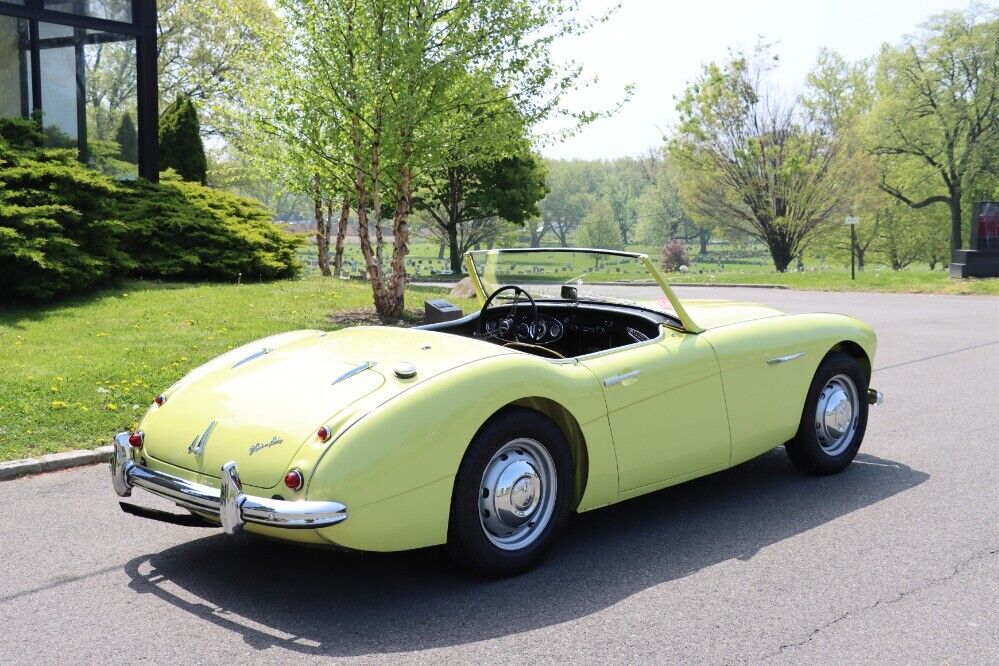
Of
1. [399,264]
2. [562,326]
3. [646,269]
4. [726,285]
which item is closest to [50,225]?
[399,264]

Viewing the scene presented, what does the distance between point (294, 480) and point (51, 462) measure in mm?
3191

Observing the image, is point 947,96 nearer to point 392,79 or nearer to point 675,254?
point 675,254

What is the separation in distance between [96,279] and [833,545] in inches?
425

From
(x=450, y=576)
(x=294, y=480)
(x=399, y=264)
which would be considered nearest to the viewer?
(x=294, y=480)

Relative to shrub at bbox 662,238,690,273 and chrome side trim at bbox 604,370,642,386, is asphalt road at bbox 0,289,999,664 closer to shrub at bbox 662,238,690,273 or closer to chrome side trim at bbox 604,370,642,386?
chrome side trim at bbox 604,370,642,386

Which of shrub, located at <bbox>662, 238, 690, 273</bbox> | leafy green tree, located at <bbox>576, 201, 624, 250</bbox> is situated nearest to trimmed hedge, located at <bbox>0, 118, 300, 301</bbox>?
shrub, located at <bbox>662, 238, 690, 273</bbox>

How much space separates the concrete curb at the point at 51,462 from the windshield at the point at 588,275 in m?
2.74

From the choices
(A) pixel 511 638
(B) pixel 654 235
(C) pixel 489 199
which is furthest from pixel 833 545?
(B) pixel 654 235

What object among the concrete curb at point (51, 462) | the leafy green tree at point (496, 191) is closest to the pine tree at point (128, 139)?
the concrete curb at point (51, 462)

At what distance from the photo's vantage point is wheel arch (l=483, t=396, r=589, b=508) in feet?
13.8

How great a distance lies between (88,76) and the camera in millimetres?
16328

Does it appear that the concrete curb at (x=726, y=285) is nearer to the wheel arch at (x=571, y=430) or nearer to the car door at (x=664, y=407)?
the car door at (x=664, y=407)

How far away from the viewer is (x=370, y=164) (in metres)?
13.9

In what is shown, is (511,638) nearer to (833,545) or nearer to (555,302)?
(833,545)
